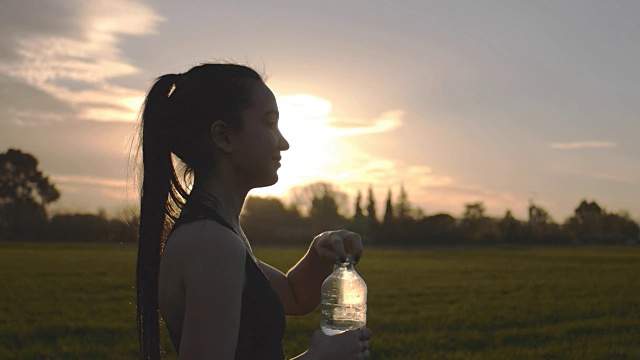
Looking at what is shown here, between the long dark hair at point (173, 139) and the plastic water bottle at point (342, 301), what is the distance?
0.63m

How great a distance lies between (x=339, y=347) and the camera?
6.41ft

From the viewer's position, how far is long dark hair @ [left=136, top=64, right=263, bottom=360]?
2188 mm

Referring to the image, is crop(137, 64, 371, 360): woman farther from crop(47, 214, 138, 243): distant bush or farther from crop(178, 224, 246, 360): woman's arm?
crop(47, 214, 138, 243): distant bush

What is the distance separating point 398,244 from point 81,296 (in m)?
76.5

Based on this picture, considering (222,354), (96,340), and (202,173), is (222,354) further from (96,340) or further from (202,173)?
(96,340)

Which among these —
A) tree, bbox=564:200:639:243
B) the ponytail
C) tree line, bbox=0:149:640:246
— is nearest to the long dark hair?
the ponytail

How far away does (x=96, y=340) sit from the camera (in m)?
10.8

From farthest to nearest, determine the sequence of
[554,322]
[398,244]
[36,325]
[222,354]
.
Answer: [398,244] < [554,322] < [36,325] < [222,354]

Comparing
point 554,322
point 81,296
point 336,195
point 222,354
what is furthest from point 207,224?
point 336,195

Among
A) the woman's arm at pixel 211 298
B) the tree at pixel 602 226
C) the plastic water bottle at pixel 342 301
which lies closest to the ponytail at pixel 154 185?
the woman's arm at pixel 211 298

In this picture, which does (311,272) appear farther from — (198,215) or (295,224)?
(295,224)

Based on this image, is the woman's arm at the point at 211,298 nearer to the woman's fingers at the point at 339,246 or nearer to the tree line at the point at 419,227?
the woman's fingers at the point at 339,246

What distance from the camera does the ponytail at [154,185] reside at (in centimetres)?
225

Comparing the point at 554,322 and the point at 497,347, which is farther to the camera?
the point at 554,322
